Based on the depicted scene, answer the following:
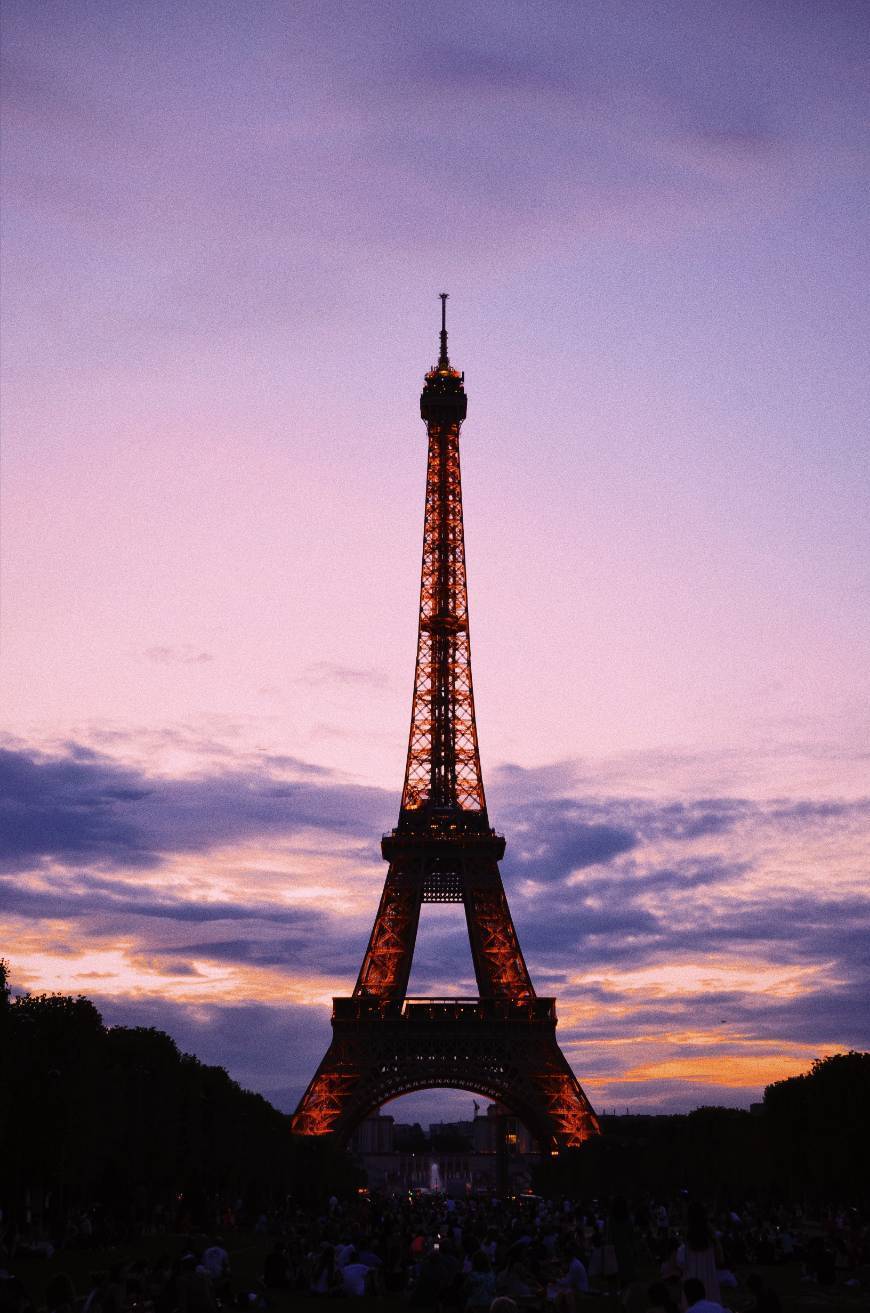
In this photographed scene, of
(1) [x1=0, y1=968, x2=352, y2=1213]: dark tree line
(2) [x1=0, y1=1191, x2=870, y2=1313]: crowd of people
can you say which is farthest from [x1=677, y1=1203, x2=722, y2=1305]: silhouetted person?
(1) [x1=0, y1=968, x2=352, y2=1213]: dark tree line

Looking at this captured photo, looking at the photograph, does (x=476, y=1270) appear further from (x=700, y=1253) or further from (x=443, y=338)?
(x=443, y=338)

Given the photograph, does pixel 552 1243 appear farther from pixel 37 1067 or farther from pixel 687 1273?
pixel 687 1273

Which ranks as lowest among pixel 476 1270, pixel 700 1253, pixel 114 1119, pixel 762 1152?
pixel 700 1253

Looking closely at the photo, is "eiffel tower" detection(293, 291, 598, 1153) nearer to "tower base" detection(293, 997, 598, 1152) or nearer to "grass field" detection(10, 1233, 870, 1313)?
"tower base" detection(293, 997, 598, 1152)

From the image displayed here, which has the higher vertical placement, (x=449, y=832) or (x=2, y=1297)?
(x=449, y=832)

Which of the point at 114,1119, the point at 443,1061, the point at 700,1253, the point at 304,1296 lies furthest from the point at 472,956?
the point at 700,1253

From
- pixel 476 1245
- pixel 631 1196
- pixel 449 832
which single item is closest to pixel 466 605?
pixel 449 832

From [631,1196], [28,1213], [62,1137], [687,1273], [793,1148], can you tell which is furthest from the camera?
[631,1196]
